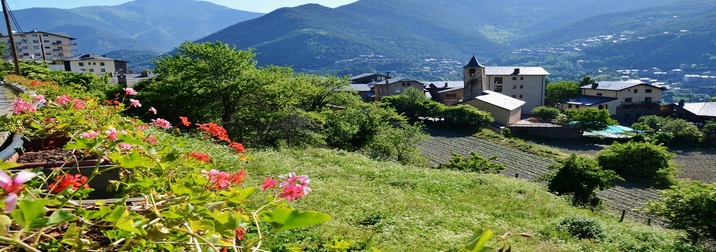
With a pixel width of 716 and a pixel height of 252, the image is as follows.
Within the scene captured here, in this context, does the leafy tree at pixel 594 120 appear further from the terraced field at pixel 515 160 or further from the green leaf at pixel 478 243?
the green leaf at pixel 478 243

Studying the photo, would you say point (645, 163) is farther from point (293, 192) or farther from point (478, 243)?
point (478, 243)

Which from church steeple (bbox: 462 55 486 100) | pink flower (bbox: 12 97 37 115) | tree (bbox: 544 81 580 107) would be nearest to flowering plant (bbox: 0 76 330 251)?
pink flower (bbox: 12 97 37 115)

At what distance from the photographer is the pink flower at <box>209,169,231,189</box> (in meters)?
2.27

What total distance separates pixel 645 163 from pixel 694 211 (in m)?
14.4

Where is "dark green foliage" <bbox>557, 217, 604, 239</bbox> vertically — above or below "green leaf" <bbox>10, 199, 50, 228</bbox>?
below

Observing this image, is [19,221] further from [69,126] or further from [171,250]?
[69,126]

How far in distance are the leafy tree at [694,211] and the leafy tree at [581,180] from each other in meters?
3.15

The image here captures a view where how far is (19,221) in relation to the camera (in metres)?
0.86

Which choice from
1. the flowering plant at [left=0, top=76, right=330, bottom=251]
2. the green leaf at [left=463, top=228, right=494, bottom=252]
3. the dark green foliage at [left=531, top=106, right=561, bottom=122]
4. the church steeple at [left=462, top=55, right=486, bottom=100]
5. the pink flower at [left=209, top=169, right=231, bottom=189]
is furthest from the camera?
the church steeple at [left=462, top=55, right=486, bottom=100]

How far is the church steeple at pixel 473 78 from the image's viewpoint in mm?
42625

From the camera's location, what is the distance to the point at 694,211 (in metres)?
10.5

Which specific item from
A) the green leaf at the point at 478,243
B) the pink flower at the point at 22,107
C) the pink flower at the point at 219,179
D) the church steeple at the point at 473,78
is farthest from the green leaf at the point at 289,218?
the church steeple at the point at 473,78

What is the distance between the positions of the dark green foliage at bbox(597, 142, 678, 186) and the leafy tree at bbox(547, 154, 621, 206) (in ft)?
32.6

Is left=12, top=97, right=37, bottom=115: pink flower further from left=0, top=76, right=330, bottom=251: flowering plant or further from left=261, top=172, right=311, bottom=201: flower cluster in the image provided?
left=261, top=172, right=311, bottom=201: flower cluster
